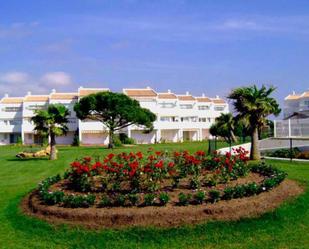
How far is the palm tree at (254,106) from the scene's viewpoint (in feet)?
78.4

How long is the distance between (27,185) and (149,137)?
198 feet

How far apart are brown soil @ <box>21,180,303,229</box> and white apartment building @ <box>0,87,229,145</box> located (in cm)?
6386

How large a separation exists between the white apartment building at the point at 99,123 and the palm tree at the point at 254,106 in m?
50.6

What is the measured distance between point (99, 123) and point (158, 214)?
66.2 meters

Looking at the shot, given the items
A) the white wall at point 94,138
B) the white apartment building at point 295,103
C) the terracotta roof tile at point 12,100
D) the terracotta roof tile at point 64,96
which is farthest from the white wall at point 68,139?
the white apartment building at point 295,103

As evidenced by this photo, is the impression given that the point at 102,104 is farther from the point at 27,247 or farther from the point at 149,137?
the point at 27,247

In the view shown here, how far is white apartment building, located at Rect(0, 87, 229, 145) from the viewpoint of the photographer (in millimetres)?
75750

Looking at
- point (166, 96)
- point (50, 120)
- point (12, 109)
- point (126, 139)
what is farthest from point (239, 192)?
point (12, 109)

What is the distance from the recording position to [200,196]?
9.63 meters

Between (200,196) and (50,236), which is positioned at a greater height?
(200,196)

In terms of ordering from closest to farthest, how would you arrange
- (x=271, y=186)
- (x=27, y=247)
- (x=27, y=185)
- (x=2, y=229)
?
(x=27, y=247) → (x=2, y=229) → (x=271, y=186) → (x=27, y=185)

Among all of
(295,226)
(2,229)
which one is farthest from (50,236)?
(295,226)

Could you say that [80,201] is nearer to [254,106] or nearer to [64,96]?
[254,106]

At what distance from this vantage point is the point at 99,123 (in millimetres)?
74562
